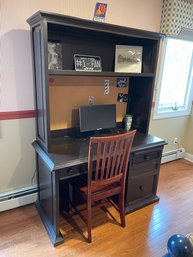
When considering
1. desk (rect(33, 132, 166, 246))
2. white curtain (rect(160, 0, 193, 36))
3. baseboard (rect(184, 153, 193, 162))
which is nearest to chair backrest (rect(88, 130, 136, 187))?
desk (rect(33, 132, 166, 246))

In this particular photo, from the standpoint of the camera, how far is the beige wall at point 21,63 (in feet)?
5.55

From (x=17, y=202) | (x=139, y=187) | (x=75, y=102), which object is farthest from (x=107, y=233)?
(x=75, y=102)

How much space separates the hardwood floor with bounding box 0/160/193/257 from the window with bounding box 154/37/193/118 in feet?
4.43

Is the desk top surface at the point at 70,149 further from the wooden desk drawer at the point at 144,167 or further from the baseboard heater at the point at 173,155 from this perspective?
the baseboard heater at the point at 173,155

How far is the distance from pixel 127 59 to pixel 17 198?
6.06ft

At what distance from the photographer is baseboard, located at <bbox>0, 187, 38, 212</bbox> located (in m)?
2.01

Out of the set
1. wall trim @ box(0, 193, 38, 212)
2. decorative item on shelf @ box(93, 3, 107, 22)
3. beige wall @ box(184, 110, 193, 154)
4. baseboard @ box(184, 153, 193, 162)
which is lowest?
wall trim @ box(0, 193, 38, 212)

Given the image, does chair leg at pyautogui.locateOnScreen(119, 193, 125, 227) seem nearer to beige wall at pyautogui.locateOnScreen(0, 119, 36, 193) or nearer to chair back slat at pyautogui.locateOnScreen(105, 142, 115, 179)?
chair back slat at pyautogui.locateOnScreen(105, 142, 115, 179)

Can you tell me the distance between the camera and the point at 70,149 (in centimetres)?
177

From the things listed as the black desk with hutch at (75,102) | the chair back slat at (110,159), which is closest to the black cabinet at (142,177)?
the black desk with hutch at (75,102)

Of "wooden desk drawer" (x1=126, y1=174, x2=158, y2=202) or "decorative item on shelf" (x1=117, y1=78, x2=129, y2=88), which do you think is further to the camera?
"decorative item on shelf" (x1=117, y1=78, x2=129, y2=88)

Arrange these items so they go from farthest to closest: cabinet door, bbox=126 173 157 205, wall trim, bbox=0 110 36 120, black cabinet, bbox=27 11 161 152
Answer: cabinet door, bbox=126 173 157 205
wall trim, bbox=0 110 36 120
black cabinet, bbox=27 11 161 152

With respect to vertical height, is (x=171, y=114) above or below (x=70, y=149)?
above

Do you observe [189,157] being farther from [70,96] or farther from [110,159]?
[70,96]
